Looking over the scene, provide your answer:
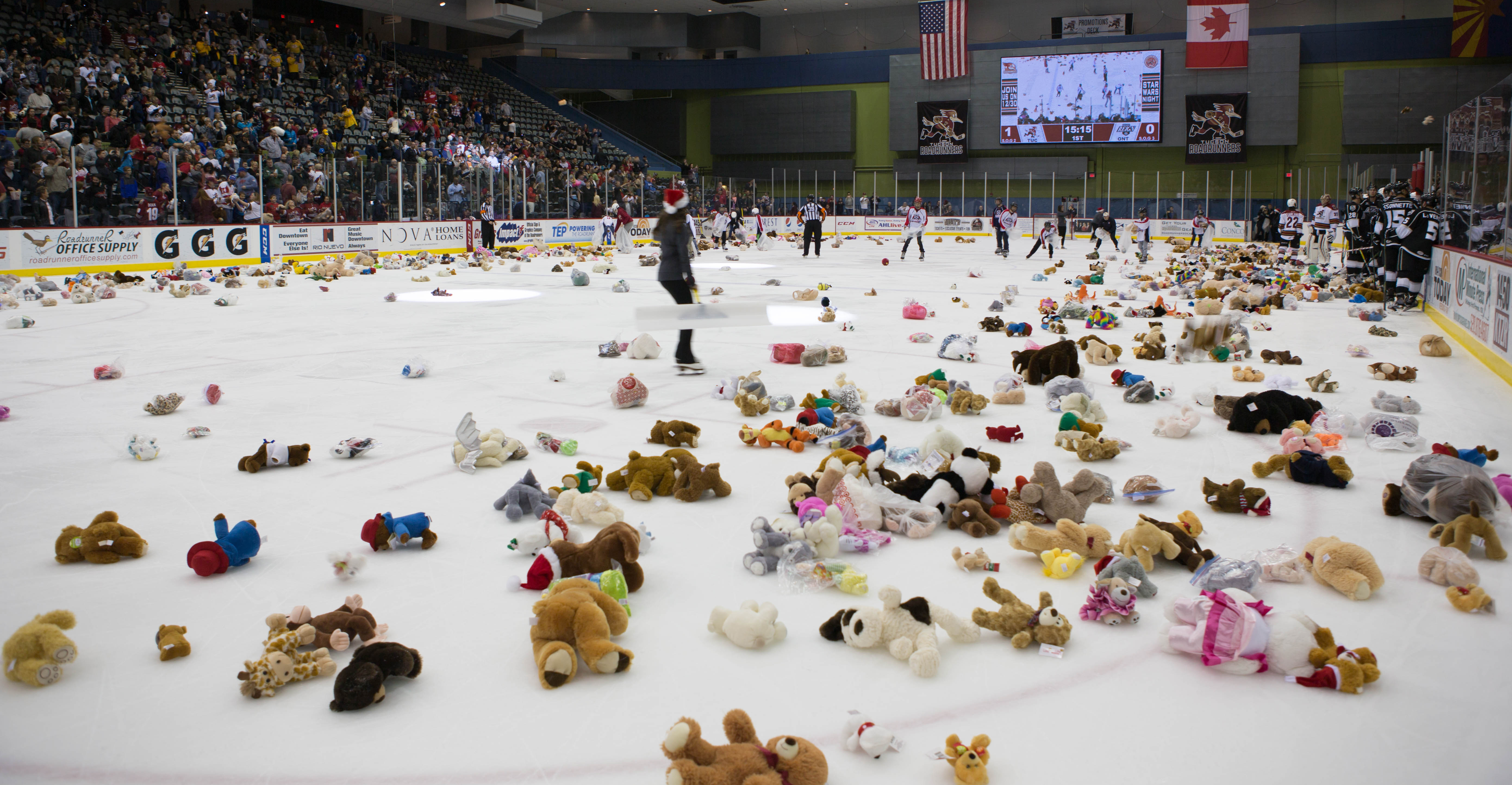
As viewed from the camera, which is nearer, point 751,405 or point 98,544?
point 98,544

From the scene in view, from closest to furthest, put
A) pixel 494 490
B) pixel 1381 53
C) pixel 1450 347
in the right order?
pixel 494 490 → pixel 1450 347 → pixel 1381 53

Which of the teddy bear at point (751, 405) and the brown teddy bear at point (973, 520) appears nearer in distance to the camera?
the brown teddy bear at point (973, 520)

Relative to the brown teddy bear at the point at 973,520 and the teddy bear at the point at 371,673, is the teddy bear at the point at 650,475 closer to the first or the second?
the brown teddy bear at the point at 973,520

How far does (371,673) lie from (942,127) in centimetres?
4659

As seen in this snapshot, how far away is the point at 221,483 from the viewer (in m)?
5.88

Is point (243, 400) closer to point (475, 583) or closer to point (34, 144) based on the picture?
point (475, 583)

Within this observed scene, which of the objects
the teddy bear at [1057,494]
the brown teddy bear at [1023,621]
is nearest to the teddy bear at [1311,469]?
the teddy bear at [1057,494]

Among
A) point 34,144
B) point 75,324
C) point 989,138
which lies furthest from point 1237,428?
point 989,138

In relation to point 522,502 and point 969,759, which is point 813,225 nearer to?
point 522,502

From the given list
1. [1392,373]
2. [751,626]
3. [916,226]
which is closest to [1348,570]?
[751,626]

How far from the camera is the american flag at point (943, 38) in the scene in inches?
1768

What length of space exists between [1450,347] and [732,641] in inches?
413

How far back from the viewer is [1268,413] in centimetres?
707

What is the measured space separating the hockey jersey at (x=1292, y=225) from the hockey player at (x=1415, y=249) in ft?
50.2
